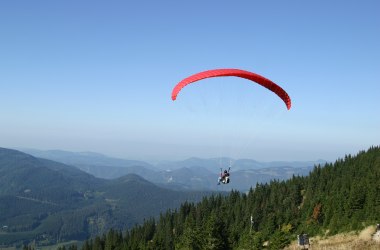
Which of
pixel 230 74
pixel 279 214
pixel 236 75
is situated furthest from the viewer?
pixel 279 214

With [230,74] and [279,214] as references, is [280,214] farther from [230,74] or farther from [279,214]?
[230,74]

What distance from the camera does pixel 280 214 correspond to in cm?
11056

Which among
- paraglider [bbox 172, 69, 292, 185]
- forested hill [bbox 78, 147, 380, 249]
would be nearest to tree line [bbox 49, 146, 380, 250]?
forested hill [bbox 78, 147, 380, 249]

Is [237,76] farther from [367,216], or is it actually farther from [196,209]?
[196,209]

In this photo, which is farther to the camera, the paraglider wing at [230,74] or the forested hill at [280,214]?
the forested hill at [280,214]

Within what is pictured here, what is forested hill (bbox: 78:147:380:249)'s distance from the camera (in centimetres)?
7739

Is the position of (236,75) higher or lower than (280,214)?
higher

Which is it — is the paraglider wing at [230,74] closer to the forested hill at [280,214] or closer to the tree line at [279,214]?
the tree line at [279,214]

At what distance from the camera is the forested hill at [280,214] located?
254 ft

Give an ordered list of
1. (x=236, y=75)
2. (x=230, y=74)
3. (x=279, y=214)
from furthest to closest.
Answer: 1. (x=279, y=214)
2. (x=236, y=75)
3. (x=230, y=74)

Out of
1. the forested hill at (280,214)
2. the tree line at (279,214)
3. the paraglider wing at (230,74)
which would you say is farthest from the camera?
the forested hill at (280,214)

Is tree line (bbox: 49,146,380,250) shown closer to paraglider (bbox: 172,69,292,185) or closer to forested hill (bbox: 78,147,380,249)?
forested hill (bbox: 78,147,380,249)

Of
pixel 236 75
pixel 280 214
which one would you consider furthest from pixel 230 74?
pixel 280 214

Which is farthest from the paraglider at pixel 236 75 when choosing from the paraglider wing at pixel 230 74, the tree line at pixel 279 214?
the tree line at pixel 279 214
